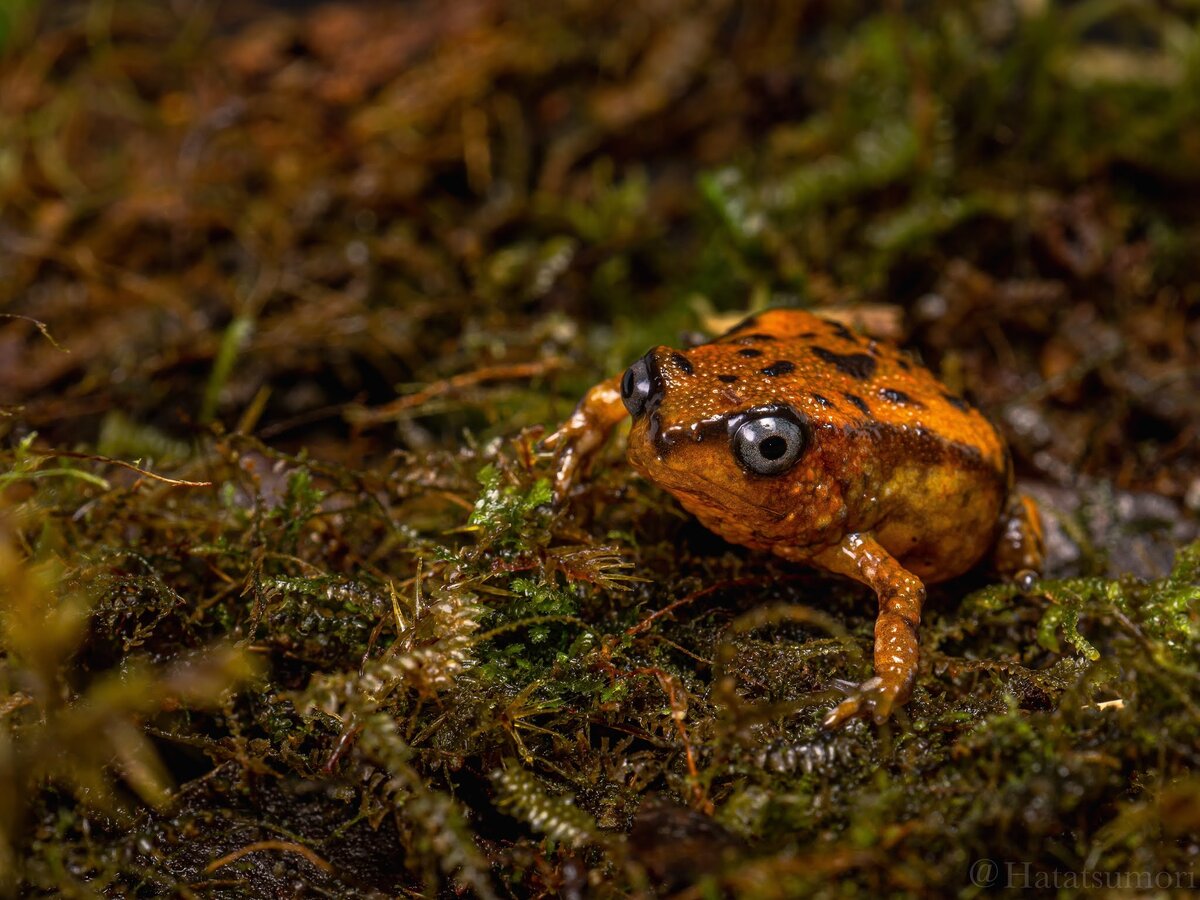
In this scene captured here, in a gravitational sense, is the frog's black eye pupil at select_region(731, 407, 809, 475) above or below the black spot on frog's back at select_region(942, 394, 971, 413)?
above

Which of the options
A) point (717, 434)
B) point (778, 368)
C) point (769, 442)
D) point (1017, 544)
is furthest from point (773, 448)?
point (1017, 544)

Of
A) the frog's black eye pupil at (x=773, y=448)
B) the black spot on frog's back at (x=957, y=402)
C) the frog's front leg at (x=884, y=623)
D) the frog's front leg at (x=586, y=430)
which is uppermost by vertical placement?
the frog's black eye pupil at (x=773, y=448)

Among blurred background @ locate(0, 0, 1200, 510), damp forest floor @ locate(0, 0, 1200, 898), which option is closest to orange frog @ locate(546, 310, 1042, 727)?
damp forest floor @ locate(0, 0, 1200, 898)

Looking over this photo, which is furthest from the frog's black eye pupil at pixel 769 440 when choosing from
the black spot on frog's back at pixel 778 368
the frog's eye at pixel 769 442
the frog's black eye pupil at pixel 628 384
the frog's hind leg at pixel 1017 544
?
the frog's hind leg at pixel 1017 544

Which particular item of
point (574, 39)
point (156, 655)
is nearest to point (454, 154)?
point (574, 39)

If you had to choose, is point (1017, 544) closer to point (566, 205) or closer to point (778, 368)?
point (778, 368)

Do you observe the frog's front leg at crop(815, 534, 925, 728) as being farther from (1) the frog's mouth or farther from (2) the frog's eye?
(2) the frog's eye

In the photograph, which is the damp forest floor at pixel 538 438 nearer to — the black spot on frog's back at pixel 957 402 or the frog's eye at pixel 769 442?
the frog's eye at pixel 769 442
